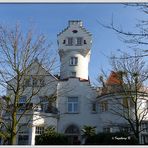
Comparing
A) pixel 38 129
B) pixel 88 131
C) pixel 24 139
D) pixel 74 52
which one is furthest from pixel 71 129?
pixel 74 52

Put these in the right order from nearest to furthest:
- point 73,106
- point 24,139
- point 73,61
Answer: point 24,139, point 73,106, point 73,61

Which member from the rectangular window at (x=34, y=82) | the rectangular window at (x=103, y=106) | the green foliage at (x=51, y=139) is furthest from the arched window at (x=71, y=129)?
the rectangular window at (x=34, y=82)

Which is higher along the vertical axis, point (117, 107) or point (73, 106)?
point (73, 106)

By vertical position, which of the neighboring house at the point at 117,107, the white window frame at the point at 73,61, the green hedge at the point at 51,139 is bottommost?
the green hedge at the point at 51,139

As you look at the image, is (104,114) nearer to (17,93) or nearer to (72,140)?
(72,140)

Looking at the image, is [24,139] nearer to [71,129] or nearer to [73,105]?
[71,129]

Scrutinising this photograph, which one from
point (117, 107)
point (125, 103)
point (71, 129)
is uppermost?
point (125, 103)

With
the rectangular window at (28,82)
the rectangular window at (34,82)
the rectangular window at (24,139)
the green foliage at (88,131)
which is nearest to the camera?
the rectangular window at (28,82)

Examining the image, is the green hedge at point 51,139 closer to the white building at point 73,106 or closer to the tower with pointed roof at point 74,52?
the white building at point 73,106

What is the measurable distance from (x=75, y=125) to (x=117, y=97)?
357cm

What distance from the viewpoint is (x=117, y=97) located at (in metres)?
17.5

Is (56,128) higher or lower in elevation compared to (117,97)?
lower

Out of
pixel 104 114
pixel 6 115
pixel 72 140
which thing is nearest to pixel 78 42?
pixel 104 114

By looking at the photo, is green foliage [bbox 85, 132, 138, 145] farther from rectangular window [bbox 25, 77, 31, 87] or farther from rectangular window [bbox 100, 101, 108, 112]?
rectangular window [bbox 25, 77, 31, 87]
